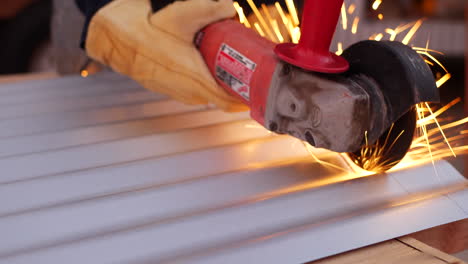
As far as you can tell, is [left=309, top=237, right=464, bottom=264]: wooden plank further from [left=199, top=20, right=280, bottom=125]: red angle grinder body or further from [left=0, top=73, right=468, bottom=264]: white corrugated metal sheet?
[left=199, top=20, right=280, bottom=125]: red angle grinder body

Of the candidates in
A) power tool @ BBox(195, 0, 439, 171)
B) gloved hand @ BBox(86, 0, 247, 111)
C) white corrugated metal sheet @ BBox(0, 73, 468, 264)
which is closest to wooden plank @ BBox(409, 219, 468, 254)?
white corrugated metal sheet @ BBox(0, 73, 468, 264)

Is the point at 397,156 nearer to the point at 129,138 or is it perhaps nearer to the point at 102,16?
the point at 129,138

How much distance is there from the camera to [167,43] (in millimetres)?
1095

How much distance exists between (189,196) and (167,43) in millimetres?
358

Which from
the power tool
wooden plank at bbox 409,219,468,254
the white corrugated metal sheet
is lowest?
the white corrugated metal sheet

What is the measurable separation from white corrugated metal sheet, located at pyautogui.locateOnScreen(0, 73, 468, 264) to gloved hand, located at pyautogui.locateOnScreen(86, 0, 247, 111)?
0.11 m

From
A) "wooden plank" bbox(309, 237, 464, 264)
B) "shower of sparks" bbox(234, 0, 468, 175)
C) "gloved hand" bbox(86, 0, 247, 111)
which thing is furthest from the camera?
"gloved hand" bbox(86, 0, 247, 111)

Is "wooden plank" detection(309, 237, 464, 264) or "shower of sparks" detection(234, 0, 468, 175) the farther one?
"shower of sparks" detection(234, 0, 468, 175)

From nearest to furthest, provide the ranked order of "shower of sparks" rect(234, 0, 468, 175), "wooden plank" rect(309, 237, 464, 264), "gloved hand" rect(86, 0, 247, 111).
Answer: "wooden plank" rect(309, 237, 464, 264) → "shower of sparks" rect(234, 0, 468, 175) → "gloved hand" rect(86, 0, 247, 111)

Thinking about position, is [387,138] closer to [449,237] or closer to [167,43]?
[449,237]

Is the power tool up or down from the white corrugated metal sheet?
up

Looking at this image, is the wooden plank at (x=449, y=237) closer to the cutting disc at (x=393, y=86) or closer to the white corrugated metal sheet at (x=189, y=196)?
the white corrugated metal sheet at (x=189, y=196)

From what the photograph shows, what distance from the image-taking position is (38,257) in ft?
2.38

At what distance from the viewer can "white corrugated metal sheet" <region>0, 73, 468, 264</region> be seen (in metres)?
0.77
